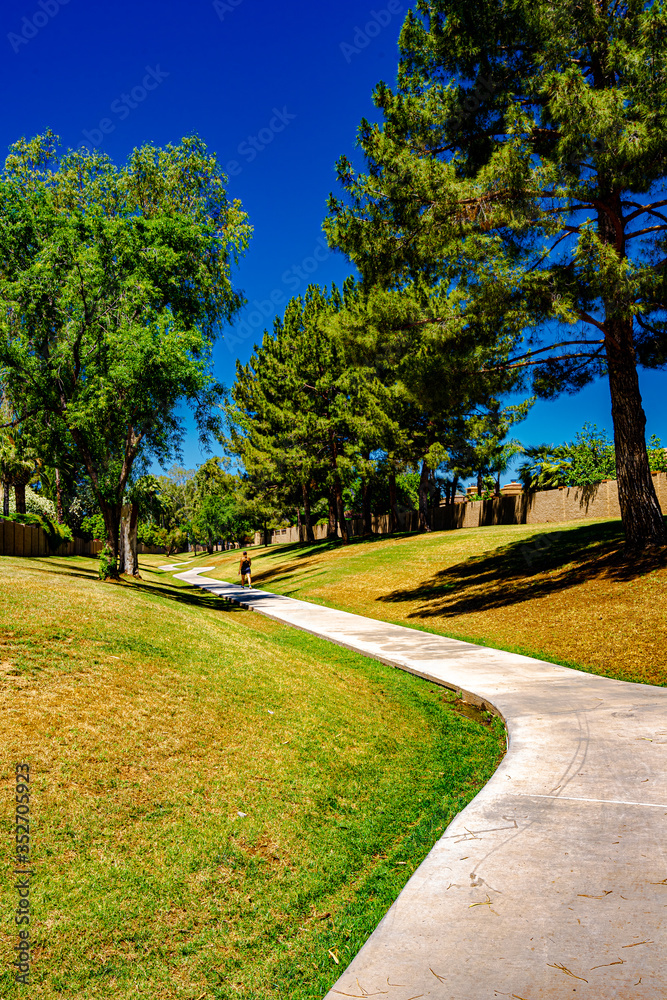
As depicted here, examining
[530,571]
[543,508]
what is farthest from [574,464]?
[530,571]

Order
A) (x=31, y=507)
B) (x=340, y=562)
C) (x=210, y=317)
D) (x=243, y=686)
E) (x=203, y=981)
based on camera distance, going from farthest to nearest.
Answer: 1. (x=31, y=507)
2. (x=340, y=562)
3. (x=210, y=317)
4. (x=243, y=686)
5. (x=203, y=981)

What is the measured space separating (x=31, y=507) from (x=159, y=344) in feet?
104

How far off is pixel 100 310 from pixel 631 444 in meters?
13.9

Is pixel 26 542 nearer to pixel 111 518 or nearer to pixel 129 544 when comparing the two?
pixel 129 544

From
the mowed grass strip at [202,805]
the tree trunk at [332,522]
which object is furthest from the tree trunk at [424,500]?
the mowed grass strip at [202,805]

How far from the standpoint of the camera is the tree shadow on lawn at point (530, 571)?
512 inches

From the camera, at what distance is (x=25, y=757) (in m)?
3.98

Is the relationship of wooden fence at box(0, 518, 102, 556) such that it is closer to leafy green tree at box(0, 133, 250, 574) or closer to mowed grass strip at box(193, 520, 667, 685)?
leafy green tree at box(0, 133, 250, 574)

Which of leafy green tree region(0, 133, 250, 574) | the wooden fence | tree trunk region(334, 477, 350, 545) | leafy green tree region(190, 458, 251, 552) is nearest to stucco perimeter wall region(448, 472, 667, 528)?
tree trunk region(334, 477, 350, 545)

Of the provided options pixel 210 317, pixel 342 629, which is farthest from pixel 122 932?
pixel 210 317

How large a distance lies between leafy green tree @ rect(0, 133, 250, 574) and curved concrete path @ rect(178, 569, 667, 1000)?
13691mm

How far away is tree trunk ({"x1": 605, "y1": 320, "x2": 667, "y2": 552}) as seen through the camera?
41.5ft

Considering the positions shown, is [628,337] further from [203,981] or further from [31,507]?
[31,507]

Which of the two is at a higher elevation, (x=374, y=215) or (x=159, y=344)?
(x=374, y=215)
